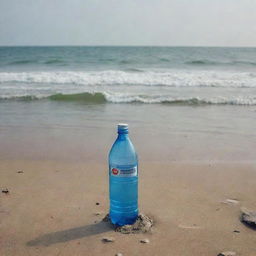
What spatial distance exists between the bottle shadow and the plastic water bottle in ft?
0.37

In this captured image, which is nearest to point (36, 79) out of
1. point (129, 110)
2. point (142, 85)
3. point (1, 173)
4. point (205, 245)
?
point (142, 85)

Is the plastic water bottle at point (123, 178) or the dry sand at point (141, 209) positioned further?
the plastic water bottle at point (123, 178)

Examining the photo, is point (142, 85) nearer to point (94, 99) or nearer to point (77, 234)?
point (94, 99)

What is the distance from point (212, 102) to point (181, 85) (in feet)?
13.8

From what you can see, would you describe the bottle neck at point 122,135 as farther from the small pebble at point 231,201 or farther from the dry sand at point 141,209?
the small pebble at point 231,201

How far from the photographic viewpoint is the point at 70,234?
2.68m

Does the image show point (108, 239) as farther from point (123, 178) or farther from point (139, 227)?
point (123, 178)

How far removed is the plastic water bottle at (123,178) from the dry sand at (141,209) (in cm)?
17

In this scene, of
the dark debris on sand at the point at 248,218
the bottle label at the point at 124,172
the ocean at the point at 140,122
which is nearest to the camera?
the bottle label at the point at 124,172

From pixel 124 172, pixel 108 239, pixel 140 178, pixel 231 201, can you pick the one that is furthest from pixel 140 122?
pixel 108 239

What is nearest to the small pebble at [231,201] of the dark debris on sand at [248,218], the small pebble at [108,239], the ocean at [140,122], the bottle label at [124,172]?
the dark debris on sand at [248,218]

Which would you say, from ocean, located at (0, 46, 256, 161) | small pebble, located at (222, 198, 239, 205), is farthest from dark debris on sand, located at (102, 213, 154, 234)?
ocean, located at (0, 46, 256, 161)

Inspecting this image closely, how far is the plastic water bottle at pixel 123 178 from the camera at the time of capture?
2676 mm

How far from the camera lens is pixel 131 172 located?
268 cm
